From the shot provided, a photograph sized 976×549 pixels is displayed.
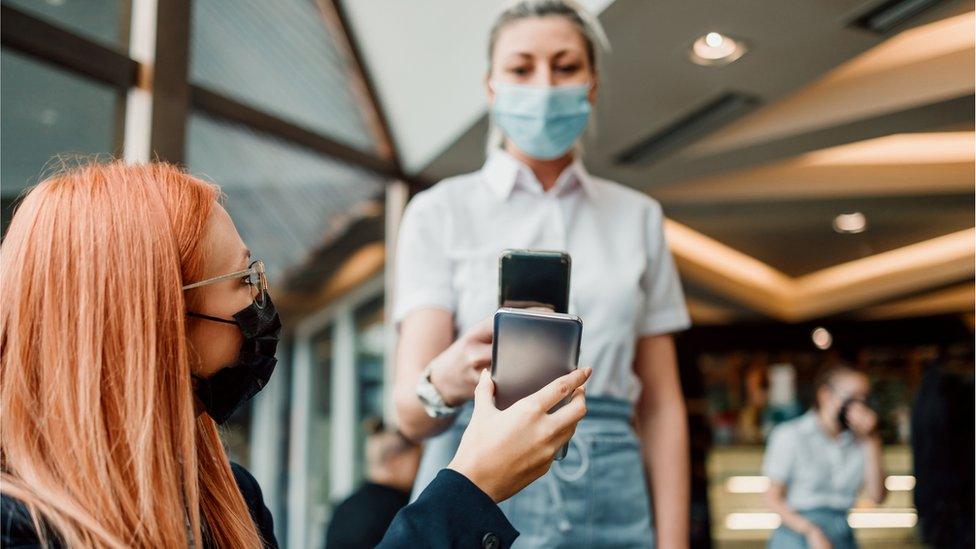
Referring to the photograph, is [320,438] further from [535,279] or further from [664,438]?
[535,279]

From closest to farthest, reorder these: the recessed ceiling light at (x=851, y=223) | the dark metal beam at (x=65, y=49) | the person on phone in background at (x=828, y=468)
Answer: the dark metal beam at (x=65, y=49)
the person on phone in background at (x=828, y=468)
the recessed ceiling light at (x=851, y=223)

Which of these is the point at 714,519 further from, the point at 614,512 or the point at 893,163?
the point at 614,512

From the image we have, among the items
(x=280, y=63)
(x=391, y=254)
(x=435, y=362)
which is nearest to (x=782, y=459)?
(x=391, y=254)

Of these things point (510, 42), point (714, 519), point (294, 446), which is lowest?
point (714, 519)

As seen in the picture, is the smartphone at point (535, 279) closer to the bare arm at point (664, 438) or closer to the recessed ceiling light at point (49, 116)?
the bare arm at point (664, 438)

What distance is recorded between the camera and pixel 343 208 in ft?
15.1

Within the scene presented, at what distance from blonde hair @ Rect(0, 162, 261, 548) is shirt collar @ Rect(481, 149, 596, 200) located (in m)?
0.54

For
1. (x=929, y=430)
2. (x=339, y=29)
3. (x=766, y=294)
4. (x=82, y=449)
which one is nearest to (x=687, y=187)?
(x=929, y=430)

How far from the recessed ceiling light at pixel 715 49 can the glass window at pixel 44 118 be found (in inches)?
82.0

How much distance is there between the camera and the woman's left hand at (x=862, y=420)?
438cm

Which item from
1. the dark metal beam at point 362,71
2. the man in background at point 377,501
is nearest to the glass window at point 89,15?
the dark metal beam at point 362,71

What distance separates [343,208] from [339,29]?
91cm

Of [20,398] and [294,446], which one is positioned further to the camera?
[294,446]

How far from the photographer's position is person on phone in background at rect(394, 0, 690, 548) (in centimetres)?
121
